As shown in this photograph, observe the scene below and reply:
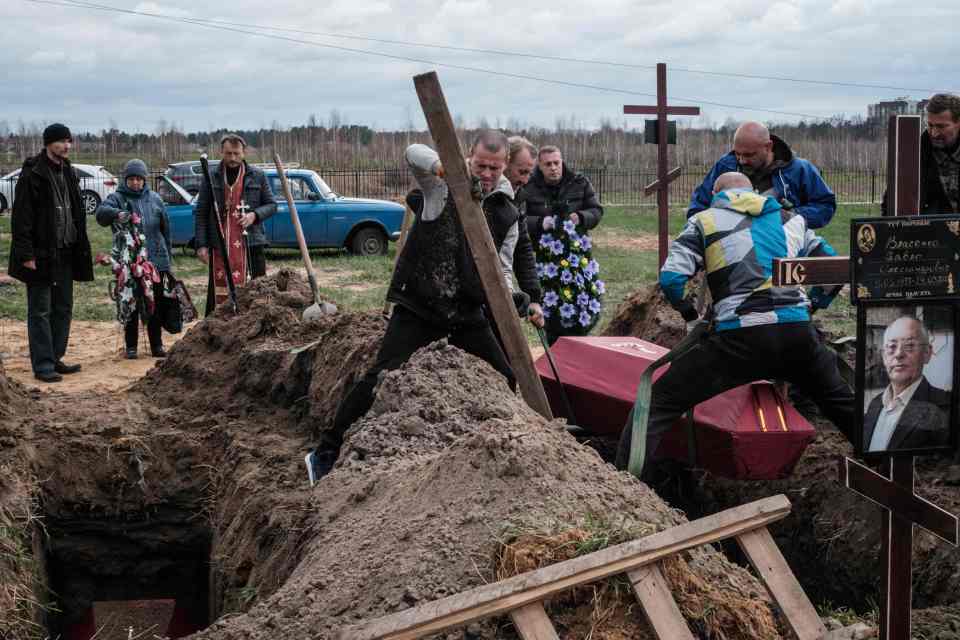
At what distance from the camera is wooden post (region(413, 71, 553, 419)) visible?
176 inches

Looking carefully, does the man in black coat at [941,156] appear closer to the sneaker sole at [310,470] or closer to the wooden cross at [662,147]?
the sneaker sole at [310,470]

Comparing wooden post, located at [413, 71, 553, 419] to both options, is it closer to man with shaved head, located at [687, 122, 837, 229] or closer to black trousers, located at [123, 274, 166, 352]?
man with shaved head, located at [687, 122, 837, 229]

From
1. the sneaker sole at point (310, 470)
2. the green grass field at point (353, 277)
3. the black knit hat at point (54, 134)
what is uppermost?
the black knit hat at point (54, 134)

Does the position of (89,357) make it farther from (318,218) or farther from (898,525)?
(318,218)

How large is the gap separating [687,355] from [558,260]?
2.98 m

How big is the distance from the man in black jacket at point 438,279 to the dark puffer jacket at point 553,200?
2376 millimetres

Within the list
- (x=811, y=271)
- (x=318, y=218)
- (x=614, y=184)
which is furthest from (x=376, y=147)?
(x=811, y=271)

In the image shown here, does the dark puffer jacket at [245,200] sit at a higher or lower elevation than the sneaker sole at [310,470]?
higher

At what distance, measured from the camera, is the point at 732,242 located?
183 inches

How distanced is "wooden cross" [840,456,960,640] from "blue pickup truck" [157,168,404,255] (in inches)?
546

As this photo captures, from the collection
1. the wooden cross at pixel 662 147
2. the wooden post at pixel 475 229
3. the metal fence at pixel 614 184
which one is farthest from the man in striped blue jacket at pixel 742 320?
the metal fence at pixel 614 184

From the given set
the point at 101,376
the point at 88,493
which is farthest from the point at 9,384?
the point at 101,376

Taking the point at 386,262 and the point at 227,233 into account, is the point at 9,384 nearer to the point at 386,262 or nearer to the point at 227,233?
the point at 227,233

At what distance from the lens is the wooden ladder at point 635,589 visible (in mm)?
2664
